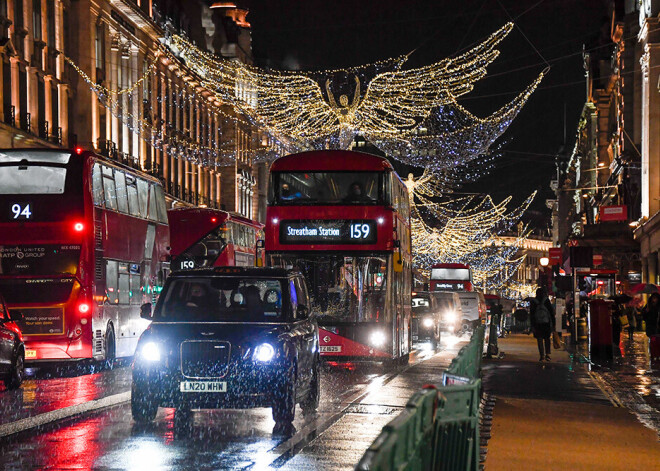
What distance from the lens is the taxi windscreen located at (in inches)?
535

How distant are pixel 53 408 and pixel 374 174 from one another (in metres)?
9.84

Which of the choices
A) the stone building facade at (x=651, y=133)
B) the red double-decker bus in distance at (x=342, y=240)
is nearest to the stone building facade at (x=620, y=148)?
the stone building facade at (x=651, y=133)

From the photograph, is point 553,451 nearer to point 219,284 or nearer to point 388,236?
point 219,284

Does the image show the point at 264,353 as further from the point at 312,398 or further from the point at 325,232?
the point at 325,232

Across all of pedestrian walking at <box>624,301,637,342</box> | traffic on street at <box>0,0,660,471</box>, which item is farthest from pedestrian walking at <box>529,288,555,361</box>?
pedestrian walking at <box>624,301,637,342</box>

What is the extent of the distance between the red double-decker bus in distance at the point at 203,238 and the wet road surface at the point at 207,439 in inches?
689

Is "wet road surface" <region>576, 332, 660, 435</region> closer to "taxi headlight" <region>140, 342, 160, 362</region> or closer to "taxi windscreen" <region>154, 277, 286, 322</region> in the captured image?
"taxi windscreen" <region>154, 277, 286, 322</region>

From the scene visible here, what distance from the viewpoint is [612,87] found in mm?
83500

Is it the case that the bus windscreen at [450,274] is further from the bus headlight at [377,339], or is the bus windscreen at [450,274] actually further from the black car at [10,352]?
the black car at [10,352]

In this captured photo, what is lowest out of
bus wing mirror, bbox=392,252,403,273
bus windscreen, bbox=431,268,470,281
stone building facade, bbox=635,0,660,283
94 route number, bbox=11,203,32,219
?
bus windscreen, bbox=431,268,470,281

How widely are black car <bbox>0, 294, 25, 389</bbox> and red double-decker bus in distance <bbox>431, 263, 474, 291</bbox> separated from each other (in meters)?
49.2

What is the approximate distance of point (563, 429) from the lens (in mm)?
12547

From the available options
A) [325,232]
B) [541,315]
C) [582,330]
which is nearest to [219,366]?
[325,232]

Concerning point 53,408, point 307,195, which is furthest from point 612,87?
point 53,408
